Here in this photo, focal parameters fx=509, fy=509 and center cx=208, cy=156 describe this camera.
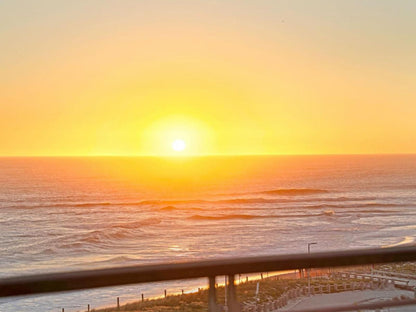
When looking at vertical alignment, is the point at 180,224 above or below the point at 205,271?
above

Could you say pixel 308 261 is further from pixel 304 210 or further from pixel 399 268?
pixel 304 210

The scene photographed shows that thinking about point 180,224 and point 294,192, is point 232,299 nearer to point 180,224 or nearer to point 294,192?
point 180,224

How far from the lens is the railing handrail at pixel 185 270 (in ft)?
4.76

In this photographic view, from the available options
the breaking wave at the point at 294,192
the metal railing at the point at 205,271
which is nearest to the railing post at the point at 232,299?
the metal railing at the point at 205,271

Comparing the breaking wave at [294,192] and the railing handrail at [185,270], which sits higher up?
the breaking wave at [294,192]

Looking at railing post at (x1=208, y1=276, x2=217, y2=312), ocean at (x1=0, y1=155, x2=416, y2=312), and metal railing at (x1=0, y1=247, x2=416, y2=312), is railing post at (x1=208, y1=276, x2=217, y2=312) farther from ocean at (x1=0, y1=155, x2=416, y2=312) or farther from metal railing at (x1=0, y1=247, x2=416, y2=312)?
ocean at (x1=0, y1=155, x2=416, y2=312)

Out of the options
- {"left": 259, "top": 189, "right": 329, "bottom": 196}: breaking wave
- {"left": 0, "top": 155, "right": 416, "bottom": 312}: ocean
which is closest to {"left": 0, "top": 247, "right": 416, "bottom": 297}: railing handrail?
{"left": 0, "top": 155, "right": 416, "bottom": 312}: ocean

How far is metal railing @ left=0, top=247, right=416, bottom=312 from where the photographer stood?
145 centimetres

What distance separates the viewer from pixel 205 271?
1.61m

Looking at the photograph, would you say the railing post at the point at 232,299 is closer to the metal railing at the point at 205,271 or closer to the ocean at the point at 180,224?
the metal railing at the point at 205,271

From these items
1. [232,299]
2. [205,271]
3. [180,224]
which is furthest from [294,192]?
[205,271]

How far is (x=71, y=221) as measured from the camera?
137ft

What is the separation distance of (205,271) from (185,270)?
73 mm

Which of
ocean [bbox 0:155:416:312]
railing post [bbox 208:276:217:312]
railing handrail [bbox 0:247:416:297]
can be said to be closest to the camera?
railing handrail [bbox 0:247:416:297]
